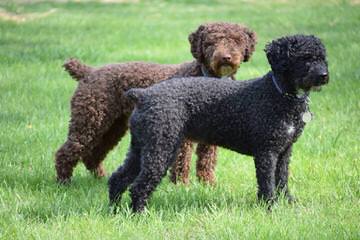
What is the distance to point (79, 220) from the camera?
624cm

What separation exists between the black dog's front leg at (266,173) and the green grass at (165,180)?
0.13 metres

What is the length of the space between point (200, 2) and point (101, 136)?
21.6m

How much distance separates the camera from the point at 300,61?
651 centimetres

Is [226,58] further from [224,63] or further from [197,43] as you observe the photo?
[197,43]

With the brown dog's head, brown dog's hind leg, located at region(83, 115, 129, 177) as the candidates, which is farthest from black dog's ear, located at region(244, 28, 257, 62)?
brown dog's hind leg, located at region(83, 115, 129, 177)

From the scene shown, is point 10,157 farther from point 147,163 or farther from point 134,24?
point 134,24

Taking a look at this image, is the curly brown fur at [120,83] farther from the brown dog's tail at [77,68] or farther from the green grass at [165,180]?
the green grass at [165,180]

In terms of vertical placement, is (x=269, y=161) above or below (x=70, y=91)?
above

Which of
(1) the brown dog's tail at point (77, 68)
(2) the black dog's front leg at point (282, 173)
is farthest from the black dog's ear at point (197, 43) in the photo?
(2) the black dog's front leg at point (282, 173)

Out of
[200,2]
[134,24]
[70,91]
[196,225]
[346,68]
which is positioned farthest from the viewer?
[200,2]

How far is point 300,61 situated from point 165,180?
2320mm

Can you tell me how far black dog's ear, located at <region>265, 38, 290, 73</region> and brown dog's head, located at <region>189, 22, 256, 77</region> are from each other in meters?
1.18

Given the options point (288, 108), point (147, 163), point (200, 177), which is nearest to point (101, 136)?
point (200, 177)

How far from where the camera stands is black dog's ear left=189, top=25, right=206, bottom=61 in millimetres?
8188
